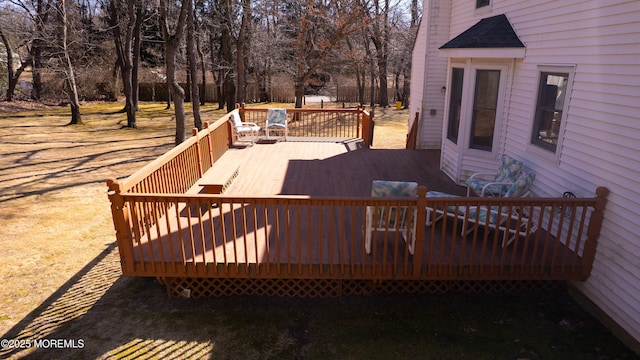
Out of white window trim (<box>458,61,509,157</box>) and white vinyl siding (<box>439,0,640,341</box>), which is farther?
white window trim (<box>458,61,509,157</box>)

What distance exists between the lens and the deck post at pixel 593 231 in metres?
4.30

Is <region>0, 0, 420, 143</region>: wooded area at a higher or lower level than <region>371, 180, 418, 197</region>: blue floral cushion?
higher

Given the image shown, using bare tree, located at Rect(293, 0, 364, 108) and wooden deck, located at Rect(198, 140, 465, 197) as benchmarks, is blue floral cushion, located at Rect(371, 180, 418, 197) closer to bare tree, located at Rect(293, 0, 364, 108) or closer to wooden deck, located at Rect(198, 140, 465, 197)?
wooden deck, located at Rect(198, 140, 465, 197)

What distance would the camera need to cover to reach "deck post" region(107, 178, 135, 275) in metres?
4.39

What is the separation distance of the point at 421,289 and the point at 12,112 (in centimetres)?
2698

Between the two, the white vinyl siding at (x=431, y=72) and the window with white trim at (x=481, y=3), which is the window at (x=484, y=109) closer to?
the window with white trim at (x=481, y=3)

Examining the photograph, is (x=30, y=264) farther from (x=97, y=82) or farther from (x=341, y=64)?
(x=97, y=82)

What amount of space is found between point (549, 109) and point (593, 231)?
1.92 metres

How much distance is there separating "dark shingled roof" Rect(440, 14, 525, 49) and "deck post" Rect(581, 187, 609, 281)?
2.84 metres

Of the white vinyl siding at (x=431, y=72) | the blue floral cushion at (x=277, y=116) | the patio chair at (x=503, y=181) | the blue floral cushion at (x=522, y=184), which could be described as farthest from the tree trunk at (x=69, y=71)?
the blue floral cushion at (x=522, y=184)

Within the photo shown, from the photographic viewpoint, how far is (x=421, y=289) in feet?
16.8

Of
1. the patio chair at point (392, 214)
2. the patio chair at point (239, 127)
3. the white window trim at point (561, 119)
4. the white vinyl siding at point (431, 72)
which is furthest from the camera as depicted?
the patio chair at point (239, 127)

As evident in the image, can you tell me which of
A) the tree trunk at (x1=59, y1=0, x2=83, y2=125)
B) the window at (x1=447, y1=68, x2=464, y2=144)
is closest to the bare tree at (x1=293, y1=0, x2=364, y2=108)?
the tree trunk at (x1=59, y1=0, x2=83, y2=125)

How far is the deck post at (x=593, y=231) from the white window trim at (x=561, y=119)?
42.2 inches
